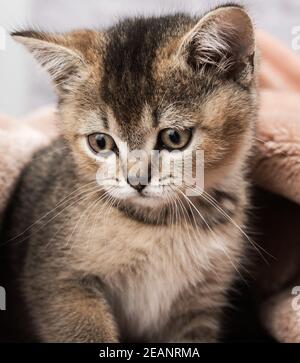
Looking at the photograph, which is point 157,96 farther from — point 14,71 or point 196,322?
point 14,71

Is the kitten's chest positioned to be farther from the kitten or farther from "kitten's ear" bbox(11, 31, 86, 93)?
"kitten's ear" bbox(11, 31, 86, 93)

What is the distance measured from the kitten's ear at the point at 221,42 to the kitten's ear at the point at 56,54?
0.19 meters

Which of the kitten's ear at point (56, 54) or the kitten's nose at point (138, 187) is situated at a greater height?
the kitten's ear at point (56, 54)

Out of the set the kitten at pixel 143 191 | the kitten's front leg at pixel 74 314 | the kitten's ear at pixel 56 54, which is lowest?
the kitten's front leg at pixel 74 314

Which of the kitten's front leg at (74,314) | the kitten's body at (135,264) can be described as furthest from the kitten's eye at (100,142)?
the kitten's front leg at (74,314)

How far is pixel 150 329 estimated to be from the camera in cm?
113

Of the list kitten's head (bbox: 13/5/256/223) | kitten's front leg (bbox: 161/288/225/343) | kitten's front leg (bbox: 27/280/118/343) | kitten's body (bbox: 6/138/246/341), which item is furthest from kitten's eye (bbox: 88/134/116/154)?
kitten's front leg (bbox: 161/288/225/343)

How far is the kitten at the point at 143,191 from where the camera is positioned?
93 centimetres

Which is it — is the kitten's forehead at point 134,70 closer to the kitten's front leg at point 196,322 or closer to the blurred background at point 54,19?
the kitten's front leg at point 196,322

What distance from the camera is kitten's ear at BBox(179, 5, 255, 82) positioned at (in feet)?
2.96

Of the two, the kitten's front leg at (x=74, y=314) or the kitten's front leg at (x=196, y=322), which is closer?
the kitten's front leg at (x=74, y=314)

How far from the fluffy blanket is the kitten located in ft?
0.27

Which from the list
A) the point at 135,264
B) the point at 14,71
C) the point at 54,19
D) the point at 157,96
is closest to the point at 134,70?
the point at 157,96
